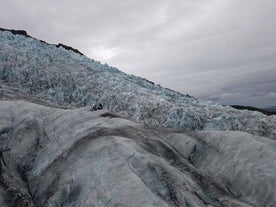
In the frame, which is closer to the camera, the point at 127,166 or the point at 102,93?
the point at 127,166

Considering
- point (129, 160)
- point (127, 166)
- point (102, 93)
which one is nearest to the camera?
point (127, 166)

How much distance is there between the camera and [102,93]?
30.7m

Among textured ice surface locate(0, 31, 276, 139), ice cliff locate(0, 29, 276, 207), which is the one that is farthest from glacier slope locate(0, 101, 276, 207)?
textured ice surface locate(0, 31, 276, 139)

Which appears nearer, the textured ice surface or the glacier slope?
the glacier slope

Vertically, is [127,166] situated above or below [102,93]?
below

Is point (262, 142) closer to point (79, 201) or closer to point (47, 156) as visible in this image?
point (79, 201)

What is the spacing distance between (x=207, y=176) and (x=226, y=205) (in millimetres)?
2266

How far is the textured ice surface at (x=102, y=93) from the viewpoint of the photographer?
75.3ft

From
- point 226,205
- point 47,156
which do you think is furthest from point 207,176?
point 47,156

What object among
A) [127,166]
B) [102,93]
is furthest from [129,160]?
[102,93]

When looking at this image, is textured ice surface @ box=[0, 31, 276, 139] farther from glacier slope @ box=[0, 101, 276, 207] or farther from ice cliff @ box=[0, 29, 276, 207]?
glacier slope @ box=[0, 101, 276, 207]

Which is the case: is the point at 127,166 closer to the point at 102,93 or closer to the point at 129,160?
the point at 129,160

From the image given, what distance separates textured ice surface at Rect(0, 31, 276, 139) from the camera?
Answer: 22953 millimetres

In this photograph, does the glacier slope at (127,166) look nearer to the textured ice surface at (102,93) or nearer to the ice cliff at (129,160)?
the ice cliff at (129,160)
